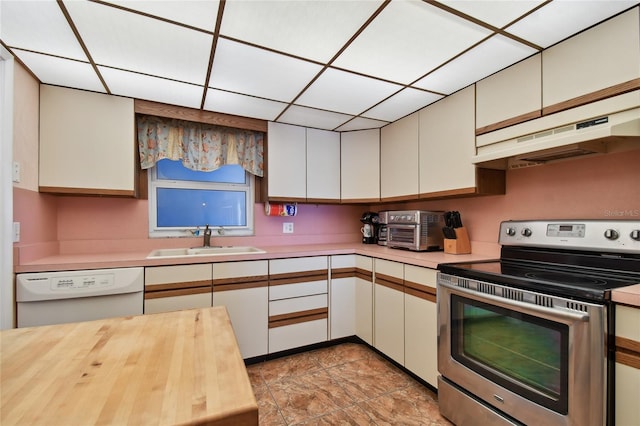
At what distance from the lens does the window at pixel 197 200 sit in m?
2.79

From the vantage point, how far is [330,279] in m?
2.72

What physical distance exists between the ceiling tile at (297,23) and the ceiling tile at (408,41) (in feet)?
0.34

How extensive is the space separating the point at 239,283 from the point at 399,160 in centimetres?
182

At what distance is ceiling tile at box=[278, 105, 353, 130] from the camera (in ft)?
8.74

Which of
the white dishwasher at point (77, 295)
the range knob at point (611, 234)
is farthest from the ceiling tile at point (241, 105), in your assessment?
the range knob at point (611, 234)

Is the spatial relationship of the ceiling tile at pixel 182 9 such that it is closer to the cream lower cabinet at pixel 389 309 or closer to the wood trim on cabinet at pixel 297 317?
the cream lower cabinet at pixel 389 309

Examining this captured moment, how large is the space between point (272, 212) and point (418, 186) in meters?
1.44

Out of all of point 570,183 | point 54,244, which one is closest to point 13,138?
point 54,244

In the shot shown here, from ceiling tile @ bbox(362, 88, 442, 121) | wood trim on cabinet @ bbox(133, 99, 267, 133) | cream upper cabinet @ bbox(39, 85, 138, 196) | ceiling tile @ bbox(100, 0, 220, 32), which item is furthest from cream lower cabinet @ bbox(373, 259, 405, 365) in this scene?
cream upper cabinet @ bbox(39, 85, 138, 196)

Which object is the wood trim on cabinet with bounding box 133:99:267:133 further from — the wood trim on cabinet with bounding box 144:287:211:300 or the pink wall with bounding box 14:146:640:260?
the wood trim on cabinet with bounding box 144:287:211:300

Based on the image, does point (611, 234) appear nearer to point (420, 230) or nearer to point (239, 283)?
point (420, 230)

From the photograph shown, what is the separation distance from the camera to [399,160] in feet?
9.36

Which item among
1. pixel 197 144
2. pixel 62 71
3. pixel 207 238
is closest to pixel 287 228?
pixel 207 238

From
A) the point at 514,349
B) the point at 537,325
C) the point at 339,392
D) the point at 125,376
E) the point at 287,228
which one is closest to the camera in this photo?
the point at 125,376
